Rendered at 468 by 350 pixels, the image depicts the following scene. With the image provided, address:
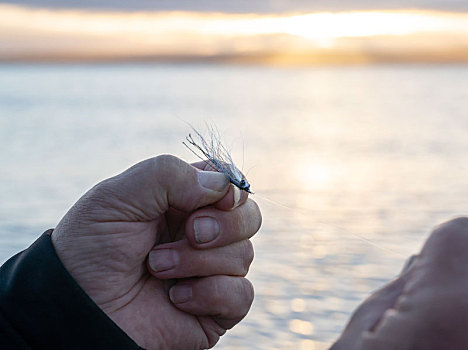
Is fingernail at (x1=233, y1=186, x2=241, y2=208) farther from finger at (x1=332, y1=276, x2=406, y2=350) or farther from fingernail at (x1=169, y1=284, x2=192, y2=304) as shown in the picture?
finger at (x1=332, y1=276, x2=406, y2=350)

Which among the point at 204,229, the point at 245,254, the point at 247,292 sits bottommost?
the point at 247,292

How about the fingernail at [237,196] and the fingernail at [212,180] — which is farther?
the fingernail at [237,196]

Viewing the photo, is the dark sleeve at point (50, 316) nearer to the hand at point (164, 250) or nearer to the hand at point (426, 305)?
the hand at point (164, 250)

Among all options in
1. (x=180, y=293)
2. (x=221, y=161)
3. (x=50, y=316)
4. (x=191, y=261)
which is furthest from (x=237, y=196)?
(x=50, y=316)

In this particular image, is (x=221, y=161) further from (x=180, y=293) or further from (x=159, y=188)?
(x=180, y=293)

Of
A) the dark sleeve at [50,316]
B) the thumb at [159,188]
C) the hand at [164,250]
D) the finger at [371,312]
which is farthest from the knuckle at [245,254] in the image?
the finger at [371,312]

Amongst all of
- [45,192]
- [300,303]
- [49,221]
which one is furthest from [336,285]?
[45,192]

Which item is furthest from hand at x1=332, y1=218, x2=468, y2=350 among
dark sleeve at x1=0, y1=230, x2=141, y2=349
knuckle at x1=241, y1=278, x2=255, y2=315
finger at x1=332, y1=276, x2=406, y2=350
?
knuckle at x1=241, y1=278, x2=255, y2=315
